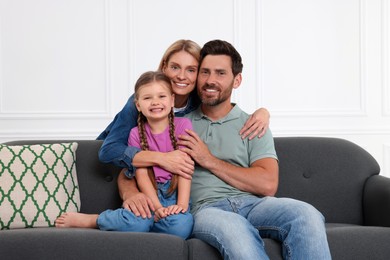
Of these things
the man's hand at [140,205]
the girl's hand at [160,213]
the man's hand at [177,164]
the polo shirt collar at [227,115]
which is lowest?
the girl's hand at [160,213]

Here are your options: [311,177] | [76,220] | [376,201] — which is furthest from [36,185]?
[376,201]

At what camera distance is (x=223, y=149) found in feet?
8.57

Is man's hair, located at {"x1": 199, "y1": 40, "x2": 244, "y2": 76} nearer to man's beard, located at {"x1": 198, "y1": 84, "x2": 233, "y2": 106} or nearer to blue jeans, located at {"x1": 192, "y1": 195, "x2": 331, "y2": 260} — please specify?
man's beard, located at {"x1": 198, "y1": 84, "x2": 233, "y2": 106}

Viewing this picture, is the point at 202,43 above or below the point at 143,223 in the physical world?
above

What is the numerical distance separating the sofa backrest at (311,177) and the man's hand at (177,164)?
42 cm

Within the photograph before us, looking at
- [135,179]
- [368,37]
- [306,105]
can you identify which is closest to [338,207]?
[135,179]

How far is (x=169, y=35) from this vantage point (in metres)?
4.51

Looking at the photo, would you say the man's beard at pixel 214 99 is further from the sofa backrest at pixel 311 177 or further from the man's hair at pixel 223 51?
the sofa backrest at pixel 311 177

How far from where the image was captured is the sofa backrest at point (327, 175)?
2.82 metres

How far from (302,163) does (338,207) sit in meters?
0.25

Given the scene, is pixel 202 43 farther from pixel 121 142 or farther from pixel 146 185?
pixel 146 185

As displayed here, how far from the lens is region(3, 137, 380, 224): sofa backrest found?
9.15 ft

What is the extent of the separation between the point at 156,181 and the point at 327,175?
0.82 metres

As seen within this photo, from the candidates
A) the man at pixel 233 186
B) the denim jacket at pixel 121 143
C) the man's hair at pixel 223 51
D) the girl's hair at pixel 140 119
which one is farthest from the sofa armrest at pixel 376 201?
the denim jacket at pixel 121 143
